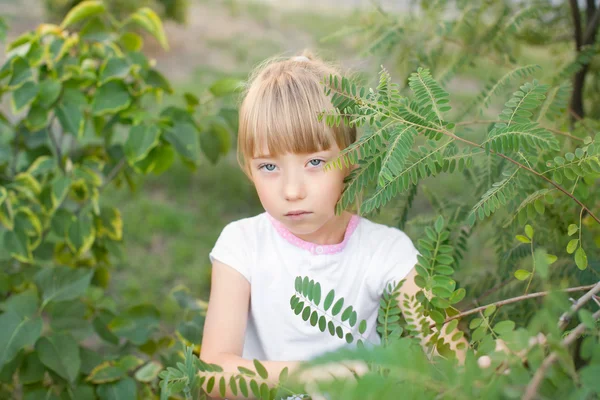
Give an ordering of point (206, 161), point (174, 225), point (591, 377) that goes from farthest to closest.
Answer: point (206, 161)
point (174, 225)
point (591, 377)

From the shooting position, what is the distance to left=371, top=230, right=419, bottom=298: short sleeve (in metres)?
1.51

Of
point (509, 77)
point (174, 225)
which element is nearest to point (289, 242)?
point (509, 77)

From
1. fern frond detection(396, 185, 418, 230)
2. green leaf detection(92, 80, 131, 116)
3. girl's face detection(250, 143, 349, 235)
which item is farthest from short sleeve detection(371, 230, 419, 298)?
green leaf detection(92, 80, 131, 116)

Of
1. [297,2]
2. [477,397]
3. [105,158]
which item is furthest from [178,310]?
[297,2]

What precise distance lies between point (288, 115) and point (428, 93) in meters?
0.39

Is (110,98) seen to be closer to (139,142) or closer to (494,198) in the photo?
(139,142)

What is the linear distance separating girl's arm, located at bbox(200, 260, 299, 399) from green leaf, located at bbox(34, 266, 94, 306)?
0.58m

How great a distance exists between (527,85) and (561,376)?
60 cm

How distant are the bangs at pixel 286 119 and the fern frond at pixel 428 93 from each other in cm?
33

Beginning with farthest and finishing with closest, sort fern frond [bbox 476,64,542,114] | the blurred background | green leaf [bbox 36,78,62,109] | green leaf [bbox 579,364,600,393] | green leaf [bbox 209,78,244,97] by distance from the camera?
the blurred background
green leaf [bbox 209,78,244,97]
green leaf [bbox 36,78,62,109]
fern frond [bbox 476,64,542,114]
green leaf [bbox 579,364,600,393]

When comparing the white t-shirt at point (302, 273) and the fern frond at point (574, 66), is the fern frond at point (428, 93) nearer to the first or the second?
the white t-shirt at point (302, 273)

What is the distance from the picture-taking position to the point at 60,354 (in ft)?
5.93

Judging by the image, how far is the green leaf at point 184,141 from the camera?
2062 millimetres

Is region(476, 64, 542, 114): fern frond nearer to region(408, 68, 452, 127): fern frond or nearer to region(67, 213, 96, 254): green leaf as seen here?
region(408, 68, 452, 127): fern frond
